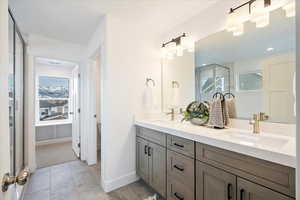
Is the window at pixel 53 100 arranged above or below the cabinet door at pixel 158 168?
above

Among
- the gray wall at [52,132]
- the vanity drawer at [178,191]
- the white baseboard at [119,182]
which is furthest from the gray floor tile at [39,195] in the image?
the gray wall at [52,132]

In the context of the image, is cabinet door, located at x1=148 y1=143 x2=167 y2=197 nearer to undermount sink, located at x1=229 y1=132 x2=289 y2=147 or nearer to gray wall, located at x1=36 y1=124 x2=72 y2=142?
undermount sink, located at x1=229 y1=132 x2=289 y2=147

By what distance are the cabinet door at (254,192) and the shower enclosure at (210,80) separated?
962mm

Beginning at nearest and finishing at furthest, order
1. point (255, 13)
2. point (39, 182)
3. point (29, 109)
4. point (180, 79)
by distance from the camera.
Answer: point (255, 13)
point (39, 182)
point (180, 79)
point (29, 109)

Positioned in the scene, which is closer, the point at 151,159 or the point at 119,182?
the point at 151,159

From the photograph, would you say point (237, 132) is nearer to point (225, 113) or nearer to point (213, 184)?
point (225, 113)

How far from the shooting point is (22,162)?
2283 mm

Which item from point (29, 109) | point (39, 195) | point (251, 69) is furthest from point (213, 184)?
point (29, 109)

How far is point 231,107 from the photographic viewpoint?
159 centimetres

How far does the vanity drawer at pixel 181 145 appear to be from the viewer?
4.36ft

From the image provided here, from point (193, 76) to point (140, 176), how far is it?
5.09 ft

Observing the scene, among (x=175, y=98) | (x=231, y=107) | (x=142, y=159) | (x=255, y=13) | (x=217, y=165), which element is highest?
(x=255, y=13)

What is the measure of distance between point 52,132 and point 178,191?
3.96 metres

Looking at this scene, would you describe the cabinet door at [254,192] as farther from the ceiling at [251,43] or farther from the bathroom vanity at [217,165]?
the ceiling at [251,43]
